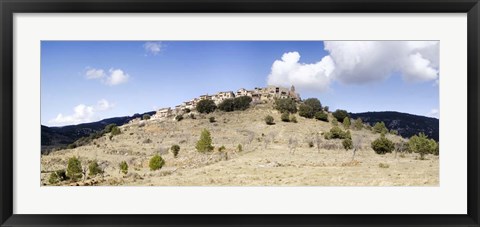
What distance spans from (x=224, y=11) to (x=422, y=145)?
2.93m

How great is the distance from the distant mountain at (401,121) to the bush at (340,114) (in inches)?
3.6

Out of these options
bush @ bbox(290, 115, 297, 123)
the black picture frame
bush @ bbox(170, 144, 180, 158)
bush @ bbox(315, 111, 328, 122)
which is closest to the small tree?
bush @ bbox(315, 111, 328, 122)

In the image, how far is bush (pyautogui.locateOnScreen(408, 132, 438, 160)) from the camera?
510cm

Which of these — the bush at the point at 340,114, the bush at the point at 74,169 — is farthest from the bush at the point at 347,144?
the bush at the point at 74,169

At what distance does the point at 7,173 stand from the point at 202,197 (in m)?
2.08

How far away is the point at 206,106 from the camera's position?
241 inches

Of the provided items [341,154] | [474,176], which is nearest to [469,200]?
[474,176]

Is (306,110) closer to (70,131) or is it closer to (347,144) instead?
(347,144)

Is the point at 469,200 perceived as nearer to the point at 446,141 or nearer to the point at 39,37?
the point at 446,141

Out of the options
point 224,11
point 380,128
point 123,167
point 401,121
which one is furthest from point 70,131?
point 401,121

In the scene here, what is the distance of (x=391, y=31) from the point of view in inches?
190

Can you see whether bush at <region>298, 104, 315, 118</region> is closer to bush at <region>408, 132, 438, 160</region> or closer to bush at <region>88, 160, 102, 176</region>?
bush at <region>408, 132, 438, 160</region>

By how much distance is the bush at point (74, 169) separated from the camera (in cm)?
516

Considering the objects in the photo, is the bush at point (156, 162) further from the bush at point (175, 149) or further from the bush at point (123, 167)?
the bush at point (123, 167)
